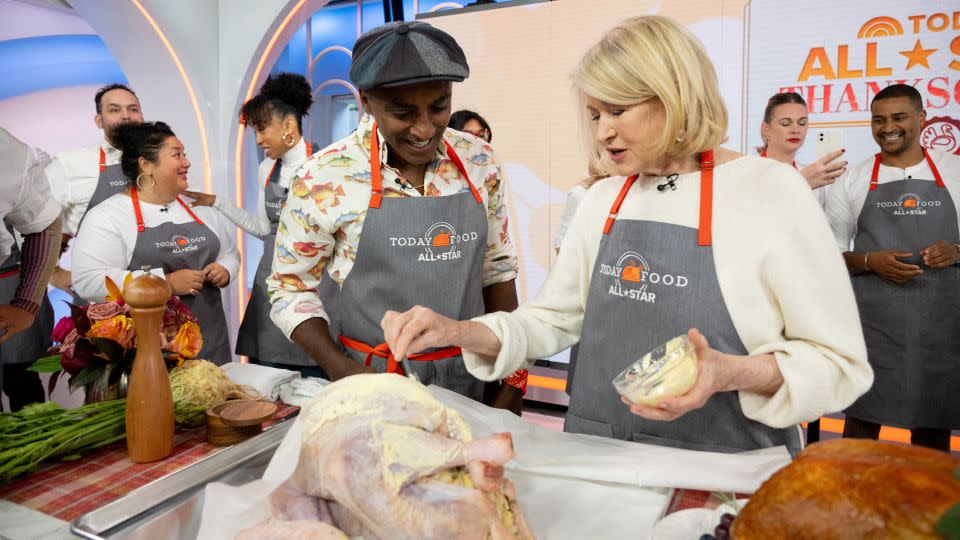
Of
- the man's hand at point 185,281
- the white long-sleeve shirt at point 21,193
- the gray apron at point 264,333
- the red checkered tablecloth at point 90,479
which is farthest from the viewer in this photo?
the gray apron at point 264,333

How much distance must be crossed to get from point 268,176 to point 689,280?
3.31 meters

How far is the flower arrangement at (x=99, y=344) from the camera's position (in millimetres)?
1529

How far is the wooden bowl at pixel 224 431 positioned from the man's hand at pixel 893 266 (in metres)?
3.13

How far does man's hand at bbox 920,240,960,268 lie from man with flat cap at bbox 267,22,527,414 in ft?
8.01

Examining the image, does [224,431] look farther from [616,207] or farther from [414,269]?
[616,207]

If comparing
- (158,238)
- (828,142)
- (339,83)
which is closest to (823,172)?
(828,142)

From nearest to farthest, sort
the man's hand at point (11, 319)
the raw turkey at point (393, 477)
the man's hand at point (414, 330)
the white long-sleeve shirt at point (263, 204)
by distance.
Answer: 1. the raw turkey at point (393, 477)
2. the man's hand at point (414, 330)
3. the man's hand at point (11, 319)
4. the white long-sleeve shirt at point (263, 204)

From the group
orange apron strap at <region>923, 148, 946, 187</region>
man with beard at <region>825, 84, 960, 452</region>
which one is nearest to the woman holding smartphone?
man with beard at <region>825, 84, 960, 452</region>

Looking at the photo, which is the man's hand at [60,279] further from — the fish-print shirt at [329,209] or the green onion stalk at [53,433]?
the green onion stalk at [53,433]

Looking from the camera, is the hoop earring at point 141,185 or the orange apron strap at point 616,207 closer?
the orange apron strap at point 616,207

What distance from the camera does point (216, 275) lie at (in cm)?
351

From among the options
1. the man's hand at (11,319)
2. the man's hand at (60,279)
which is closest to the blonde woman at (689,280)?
the man's hand at (11,319)

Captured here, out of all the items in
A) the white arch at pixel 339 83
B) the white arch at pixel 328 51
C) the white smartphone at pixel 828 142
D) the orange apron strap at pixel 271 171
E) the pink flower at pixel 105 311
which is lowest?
the pink flower at pixel 105 311

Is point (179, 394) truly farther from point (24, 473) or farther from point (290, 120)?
point (290, 120)
